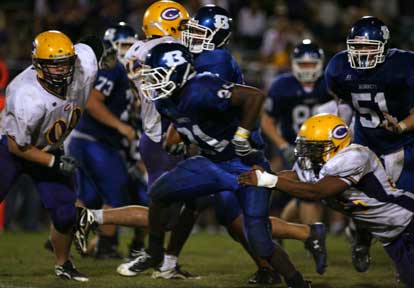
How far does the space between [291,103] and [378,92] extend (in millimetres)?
2256

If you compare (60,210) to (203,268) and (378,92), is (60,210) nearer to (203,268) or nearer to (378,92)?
(203,268)

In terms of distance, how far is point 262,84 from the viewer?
10.9m

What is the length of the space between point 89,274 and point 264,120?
2.71 m

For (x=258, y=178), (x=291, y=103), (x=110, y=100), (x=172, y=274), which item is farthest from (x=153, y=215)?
(x=291, y=103)

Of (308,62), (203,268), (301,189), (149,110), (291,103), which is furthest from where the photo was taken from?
(291,103)

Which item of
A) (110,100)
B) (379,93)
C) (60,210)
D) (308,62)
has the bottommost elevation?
(60,210)

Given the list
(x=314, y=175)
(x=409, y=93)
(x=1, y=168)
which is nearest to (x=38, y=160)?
(x=1, y=168)

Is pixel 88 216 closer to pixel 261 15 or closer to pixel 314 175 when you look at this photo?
pixel 314 175

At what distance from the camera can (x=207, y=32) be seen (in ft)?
20.6

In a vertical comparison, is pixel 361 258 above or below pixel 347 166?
below

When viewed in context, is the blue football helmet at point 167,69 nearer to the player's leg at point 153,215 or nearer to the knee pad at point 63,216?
the player's leg at point 153,215

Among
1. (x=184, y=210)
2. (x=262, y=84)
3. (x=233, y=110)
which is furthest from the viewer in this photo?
(x=262, y=84)

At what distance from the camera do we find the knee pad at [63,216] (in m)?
6.11

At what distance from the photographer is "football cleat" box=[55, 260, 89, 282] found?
620 cm
